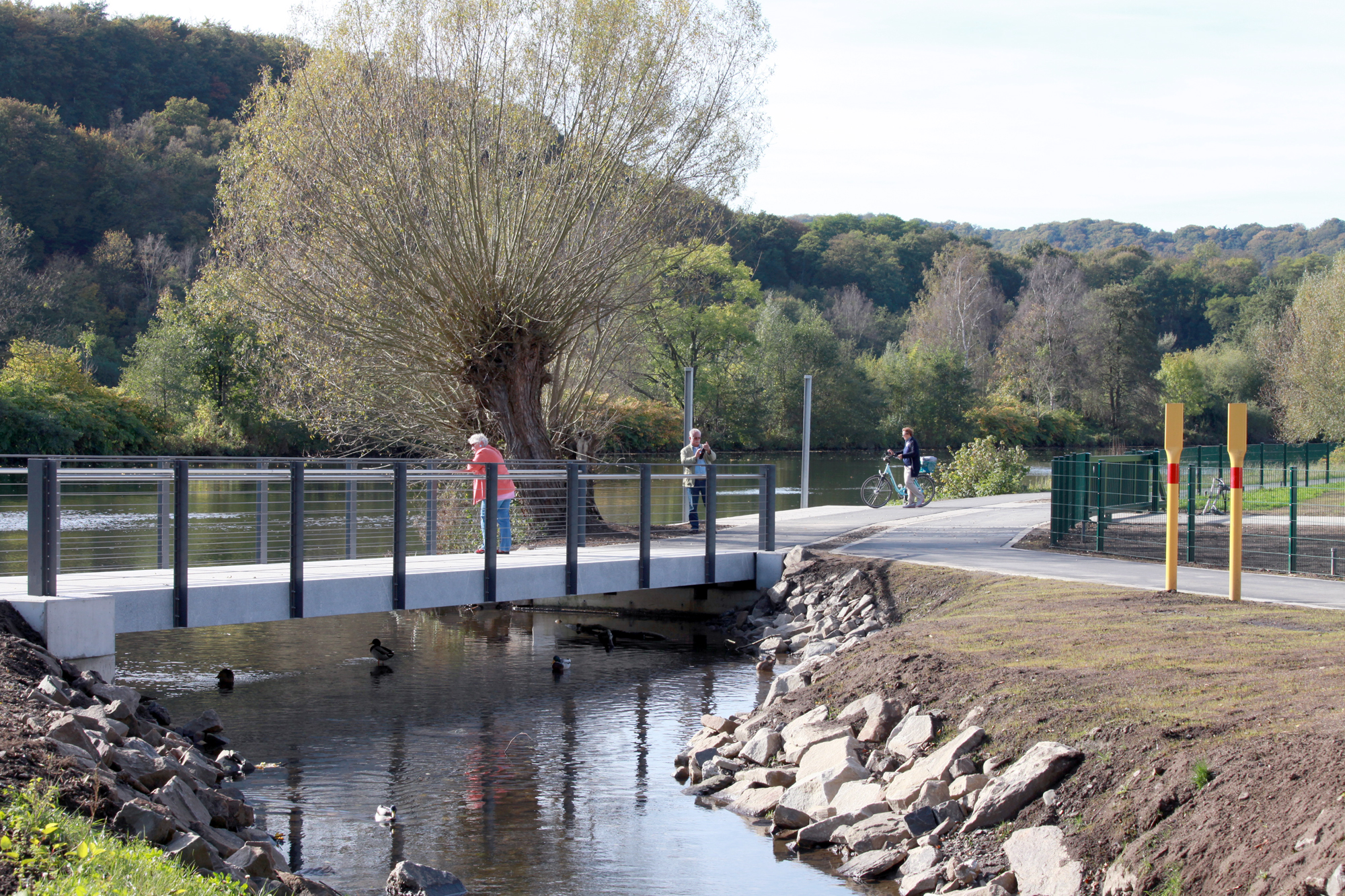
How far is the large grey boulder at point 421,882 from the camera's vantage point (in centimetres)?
638

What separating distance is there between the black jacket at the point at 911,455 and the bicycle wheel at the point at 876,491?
1.34 metres

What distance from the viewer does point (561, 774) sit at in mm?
8906

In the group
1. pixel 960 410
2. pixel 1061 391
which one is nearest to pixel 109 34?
pixel 960 410

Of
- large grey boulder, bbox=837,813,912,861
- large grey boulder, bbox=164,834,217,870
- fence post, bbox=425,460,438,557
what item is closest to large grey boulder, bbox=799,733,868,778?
large grey boulder, bbox=837,813,912,861

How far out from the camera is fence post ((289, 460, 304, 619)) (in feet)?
34.0

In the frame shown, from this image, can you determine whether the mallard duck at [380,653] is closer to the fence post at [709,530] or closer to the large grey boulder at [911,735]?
the fence post at [709,530]

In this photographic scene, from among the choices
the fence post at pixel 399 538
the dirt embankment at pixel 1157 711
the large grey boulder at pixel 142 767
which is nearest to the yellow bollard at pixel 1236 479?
the dirt embankment at pixel 1157 711

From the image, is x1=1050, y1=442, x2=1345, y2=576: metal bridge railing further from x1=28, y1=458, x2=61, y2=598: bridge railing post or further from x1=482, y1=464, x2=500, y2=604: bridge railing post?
x1=28, y1=458, x2=61, y2=598: bridge railing post

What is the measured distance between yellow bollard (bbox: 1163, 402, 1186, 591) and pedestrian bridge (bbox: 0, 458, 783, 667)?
15.4 feet

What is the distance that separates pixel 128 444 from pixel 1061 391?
57063 mm

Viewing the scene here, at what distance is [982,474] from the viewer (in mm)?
29609

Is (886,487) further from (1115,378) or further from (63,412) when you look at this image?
(1115,378)

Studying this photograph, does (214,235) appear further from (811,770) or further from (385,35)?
(811,770)

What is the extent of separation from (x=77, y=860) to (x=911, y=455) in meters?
20.2
